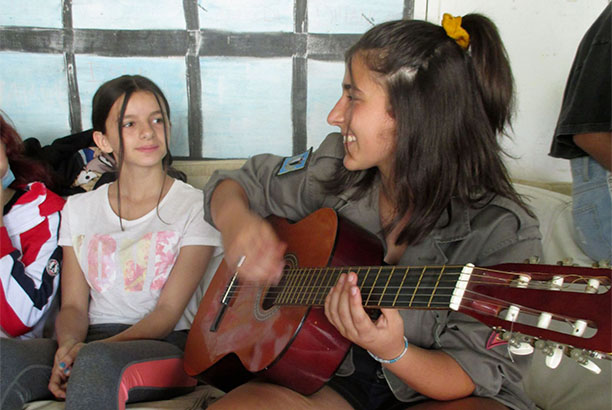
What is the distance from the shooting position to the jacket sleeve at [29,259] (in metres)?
1.63

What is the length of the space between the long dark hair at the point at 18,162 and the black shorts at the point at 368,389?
132 centimetres

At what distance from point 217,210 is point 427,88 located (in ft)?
2.19

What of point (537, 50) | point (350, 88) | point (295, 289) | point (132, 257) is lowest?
point (132, 257)

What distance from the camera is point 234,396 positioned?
3.69ft

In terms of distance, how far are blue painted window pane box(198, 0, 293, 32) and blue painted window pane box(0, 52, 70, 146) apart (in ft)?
2.10

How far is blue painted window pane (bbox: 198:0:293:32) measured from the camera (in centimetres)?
203

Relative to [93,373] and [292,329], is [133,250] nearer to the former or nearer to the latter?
[93,373]

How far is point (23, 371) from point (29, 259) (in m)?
0.43

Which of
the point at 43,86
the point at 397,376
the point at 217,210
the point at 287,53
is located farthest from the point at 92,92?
the point at 397,376

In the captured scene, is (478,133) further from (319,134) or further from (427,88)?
(319,134)

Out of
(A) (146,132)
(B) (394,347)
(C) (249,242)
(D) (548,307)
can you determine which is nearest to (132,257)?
(A) (146,132)

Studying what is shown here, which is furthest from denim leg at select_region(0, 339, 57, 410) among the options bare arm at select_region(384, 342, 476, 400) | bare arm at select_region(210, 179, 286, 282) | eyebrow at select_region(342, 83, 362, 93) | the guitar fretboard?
eyebrow at select_region(342, 83, 362, 93)

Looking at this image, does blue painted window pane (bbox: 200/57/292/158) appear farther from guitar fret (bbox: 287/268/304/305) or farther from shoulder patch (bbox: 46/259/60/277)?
guitar fret (bbox: 287/268/304/305)

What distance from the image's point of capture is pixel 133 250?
5.46ft
